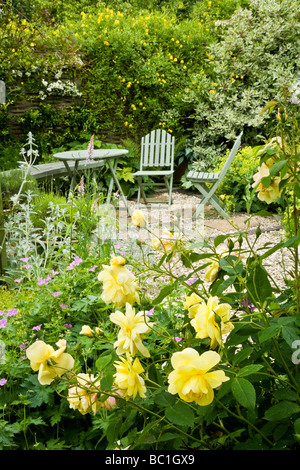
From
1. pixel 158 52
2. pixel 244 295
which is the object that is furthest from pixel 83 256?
pixel 158 52

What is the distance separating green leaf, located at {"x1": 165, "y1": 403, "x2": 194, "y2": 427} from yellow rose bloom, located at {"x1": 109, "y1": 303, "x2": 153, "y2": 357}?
10cm

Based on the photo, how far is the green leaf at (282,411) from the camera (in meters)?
0.86

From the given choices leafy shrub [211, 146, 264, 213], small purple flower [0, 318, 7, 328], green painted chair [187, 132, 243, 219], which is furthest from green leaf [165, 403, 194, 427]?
leafy shrub [211, 146, 264, 213]

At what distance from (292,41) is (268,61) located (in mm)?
557

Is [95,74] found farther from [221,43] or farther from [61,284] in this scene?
[61,284]

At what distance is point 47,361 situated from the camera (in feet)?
2.96

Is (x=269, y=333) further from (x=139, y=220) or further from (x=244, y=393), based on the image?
(x=139, y=220)

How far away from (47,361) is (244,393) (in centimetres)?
36

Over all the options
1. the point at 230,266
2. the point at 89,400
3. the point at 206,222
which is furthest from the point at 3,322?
the point at 206,222

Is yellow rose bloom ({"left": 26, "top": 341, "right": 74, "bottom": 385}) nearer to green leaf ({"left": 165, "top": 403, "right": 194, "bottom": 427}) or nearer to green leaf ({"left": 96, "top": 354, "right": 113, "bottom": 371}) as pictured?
green leaf ({"left": 96, "top": 354, "right": 113, "bottom": 371})

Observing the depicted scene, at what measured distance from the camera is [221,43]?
26.3ft

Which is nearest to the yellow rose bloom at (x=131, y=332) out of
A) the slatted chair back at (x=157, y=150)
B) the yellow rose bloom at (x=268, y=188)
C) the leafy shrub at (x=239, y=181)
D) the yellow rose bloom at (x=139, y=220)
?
the yellow rose bloom at (x=268, y=188)

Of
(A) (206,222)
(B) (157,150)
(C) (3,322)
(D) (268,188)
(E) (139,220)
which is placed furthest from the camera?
(B) (157,150)

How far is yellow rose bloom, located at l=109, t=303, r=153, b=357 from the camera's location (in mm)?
849
